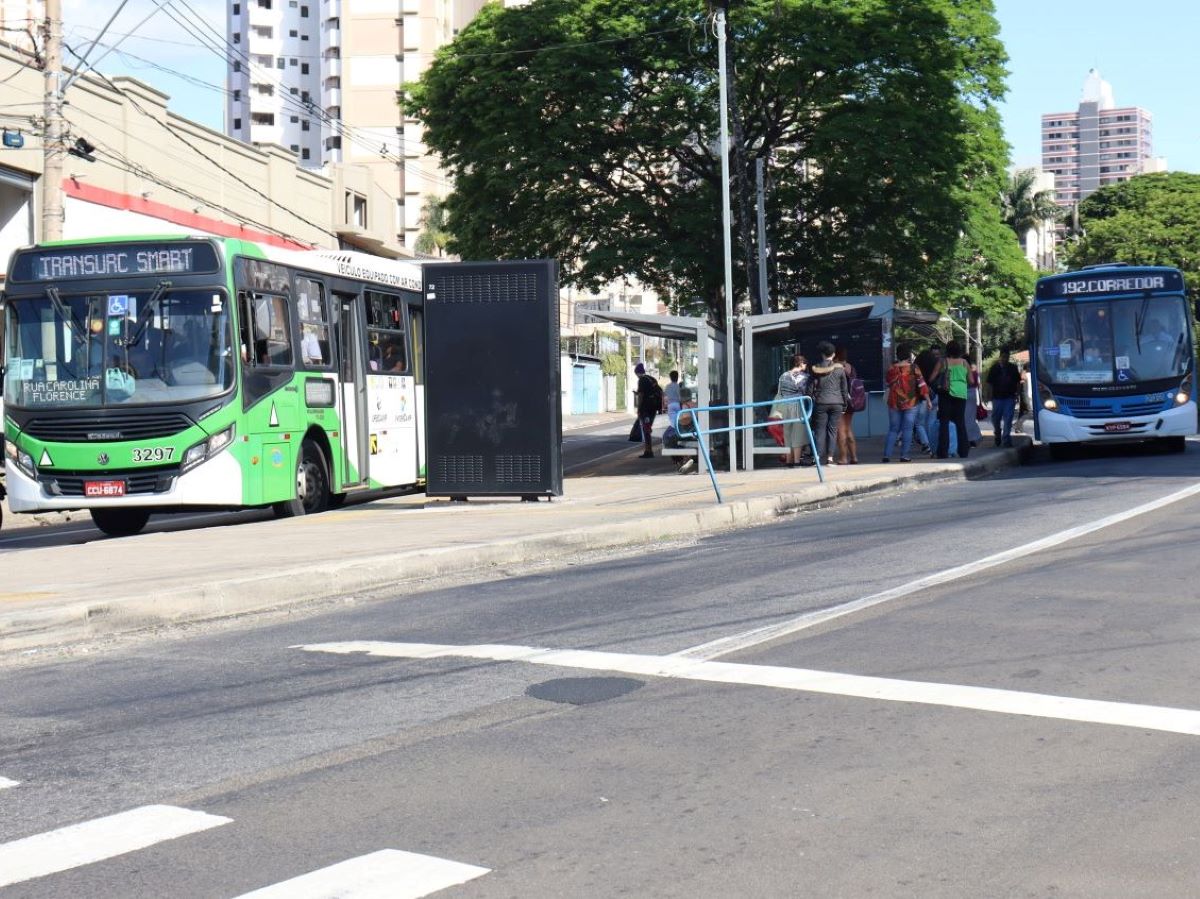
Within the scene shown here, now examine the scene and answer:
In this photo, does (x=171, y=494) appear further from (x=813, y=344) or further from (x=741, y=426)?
(x=813, y=344)

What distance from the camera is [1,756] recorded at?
19.4 ft

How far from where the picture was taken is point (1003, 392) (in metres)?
26.4

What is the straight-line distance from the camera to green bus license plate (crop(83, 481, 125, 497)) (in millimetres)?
15883

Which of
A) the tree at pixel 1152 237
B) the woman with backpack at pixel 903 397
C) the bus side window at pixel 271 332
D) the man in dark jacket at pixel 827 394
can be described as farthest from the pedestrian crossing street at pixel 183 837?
the tree at pixel 1152 237

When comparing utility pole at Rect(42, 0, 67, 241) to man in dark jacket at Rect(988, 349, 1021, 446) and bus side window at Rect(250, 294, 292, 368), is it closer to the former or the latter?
bus side window at Rect(250, 294, 292, 368)

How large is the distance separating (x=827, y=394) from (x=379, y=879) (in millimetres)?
18639

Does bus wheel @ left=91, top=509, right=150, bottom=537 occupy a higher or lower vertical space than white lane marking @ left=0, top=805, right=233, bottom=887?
higher

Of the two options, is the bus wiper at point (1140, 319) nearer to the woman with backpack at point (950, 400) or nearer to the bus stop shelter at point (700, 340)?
the woman with backpack at point (950, 400)

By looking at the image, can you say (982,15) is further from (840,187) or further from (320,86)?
(320,86)

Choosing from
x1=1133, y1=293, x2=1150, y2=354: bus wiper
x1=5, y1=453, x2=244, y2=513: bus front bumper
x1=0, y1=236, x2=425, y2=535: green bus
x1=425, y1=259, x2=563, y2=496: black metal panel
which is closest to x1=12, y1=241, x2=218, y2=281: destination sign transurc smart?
x1=0, y1=236, x2=425, y2=535: green bus

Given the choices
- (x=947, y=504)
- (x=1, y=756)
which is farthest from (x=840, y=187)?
(x=1, y=756)

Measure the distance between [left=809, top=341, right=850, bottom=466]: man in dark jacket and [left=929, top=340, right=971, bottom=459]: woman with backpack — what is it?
163 cm

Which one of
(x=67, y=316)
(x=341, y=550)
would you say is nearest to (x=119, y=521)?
(x=67, y=316)

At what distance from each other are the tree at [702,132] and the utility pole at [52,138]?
11.1 metres
